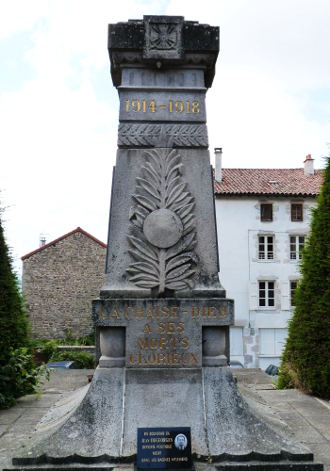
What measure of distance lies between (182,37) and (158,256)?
7.31ft

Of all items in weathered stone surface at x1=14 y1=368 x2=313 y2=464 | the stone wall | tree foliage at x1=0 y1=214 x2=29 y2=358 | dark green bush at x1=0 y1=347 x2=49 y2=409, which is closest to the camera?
weathered stone surface at x1=14 y1=368 x2=313 y2=464

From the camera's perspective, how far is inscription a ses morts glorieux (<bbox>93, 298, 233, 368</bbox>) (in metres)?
4.32

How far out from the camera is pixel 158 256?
4602 millimetres

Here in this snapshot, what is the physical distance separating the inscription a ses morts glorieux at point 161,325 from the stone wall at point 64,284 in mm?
21827

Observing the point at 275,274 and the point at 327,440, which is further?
the point at 275,274

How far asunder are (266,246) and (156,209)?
68.1ft

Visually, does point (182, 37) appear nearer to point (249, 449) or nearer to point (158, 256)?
point (158, 256)

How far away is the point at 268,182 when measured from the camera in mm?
25438

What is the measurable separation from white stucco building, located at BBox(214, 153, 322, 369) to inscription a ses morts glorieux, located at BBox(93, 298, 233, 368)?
65.1ft

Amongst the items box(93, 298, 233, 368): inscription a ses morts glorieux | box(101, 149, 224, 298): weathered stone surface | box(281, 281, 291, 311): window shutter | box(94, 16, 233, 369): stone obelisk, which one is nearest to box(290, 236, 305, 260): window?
box(281, 281, 291, 311): window shutter

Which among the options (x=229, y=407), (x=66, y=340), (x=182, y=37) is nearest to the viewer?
(x=229, y=407)

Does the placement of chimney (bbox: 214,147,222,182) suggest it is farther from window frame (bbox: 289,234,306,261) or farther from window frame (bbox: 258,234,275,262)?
window frame (bbox: 289,234,306,261)

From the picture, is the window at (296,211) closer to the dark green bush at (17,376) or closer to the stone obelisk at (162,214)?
the dark green bush at (17,376)

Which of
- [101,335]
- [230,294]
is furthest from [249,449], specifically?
[230,294]
